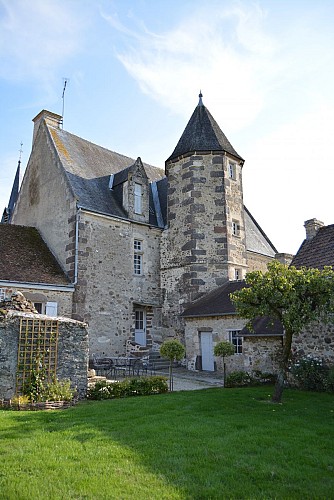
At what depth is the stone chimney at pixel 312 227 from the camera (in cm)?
1395

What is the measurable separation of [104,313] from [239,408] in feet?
30.6

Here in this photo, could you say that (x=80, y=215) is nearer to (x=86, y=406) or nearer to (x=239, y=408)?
(x=86, y=406)

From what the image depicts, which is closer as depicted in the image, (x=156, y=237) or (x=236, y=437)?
(x=236, y=437)

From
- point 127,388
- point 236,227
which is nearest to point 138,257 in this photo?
point 236,227

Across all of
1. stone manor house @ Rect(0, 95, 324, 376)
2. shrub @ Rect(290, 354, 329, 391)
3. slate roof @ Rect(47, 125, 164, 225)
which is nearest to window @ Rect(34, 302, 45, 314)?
stone manor house @ Rect(0, 95, 324, 376)

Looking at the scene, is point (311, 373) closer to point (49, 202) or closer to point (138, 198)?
point (138, 198)

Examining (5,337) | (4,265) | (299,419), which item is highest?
(4,265)

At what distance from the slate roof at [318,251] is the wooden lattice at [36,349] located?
8.18m

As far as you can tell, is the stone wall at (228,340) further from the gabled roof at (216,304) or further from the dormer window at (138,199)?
the dormer window at (138,199)

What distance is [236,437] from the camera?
593cm

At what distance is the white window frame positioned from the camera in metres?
14.8

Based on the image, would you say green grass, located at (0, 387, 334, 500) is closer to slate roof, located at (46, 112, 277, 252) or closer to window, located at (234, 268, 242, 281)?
window, located at (234, 268, 242, 281)

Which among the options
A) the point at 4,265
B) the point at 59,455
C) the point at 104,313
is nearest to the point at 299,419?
the point at 59,455

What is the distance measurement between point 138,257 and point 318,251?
28.4 ft
